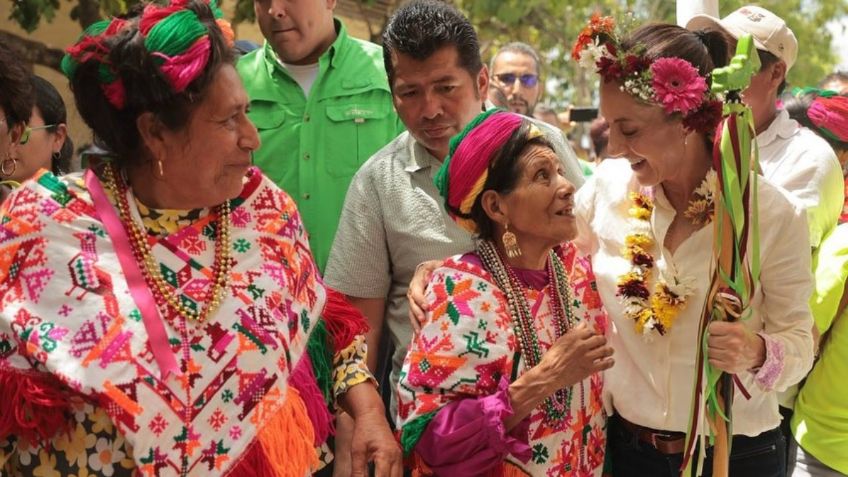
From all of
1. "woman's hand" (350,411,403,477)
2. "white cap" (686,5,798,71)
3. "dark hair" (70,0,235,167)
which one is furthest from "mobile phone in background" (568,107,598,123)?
"dark hair" (70,0,235,167)

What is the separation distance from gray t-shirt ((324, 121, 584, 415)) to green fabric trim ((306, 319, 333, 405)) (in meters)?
0.53

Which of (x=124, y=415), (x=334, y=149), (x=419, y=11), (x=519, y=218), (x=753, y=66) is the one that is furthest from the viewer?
(x=334, y=149)

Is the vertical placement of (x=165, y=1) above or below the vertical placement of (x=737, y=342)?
above

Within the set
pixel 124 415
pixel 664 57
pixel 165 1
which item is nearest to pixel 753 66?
pixel 664 57

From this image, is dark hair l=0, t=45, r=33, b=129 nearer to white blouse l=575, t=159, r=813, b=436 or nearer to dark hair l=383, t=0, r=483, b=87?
dark hair l=383, t=0, r=483, b=87

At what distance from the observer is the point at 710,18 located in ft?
14.0

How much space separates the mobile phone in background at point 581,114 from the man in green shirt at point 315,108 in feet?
14.8

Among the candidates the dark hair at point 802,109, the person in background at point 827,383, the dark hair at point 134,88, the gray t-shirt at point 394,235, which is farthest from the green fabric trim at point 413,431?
the dark hair at point 802,109

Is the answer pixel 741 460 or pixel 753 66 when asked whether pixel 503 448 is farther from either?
pixel 753 66

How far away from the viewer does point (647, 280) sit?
3617mm

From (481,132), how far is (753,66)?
847 millimetres

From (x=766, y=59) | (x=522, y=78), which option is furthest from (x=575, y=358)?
(x=522, y=78)

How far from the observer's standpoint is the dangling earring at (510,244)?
348 centimetres

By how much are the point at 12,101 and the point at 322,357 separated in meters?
1.25
